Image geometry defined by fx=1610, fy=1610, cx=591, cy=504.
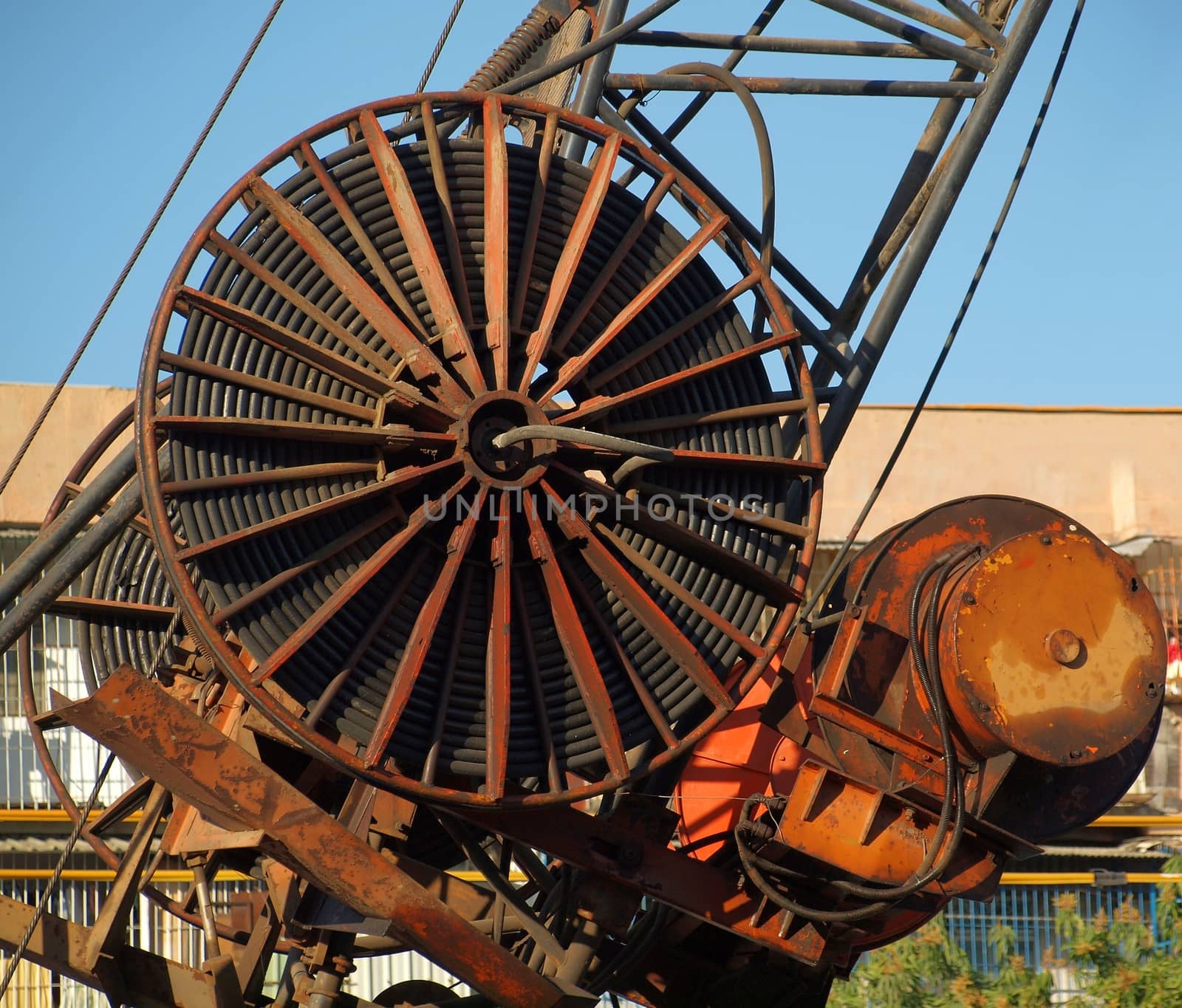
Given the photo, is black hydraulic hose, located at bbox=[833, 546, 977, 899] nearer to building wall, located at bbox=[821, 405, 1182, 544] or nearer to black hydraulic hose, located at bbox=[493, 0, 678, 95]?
black hydraulic hose, located at bbox=[493, 0, 678, 95]

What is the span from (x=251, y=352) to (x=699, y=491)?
6.30 ft

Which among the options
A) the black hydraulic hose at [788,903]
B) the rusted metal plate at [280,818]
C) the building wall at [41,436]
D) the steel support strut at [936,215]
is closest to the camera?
the rusted metal plate at [280,818]

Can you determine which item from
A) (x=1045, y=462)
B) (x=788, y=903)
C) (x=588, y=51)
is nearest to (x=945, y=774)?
(x=788, y=903)

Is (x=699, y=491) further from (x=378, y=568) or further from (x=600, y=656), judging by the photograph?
(x=378, y=568)

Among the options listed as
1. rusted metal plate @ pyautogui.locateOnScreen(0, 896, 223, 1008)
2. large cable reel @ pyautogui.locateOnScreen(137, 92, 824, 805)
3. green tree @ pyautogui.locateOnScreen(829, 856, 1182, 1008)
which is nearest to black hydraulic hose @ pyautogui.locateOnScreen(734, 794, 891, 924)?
large cable reel @ pyautogui.locateOnScreen(137, 92, 824, 805)

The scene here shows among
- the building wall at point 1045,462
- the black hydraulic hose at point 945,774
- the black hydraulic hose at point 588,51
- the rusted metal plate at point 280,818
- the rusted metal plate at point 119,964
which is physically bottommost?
the rusted metal plate at point 119,964

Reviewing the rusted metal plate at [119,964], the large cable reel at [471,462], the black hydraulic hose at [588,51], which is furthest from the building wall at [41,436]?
the large cable reel at [471,462]

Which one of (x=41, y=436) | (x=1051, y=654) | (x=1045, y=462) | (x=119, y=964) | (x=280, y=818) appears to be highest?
(x=1045, y=462)

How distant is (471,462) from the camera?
6145mm

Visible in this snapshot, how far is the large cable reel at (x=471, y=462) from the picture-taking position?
19.6 feet

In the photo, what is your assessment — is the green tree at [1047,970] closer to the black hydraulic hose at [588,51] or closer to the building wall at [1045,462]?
the black hydraulic hose at [588,51]

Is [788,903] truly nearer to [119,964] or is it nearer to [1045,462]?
[119,964]

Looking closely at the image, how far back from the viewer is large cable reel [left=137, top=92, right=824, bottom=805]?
19.6ft

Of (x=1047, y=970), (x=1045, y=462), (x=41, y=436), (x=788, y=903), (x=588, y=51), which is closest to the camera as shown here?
(x=788, y=903)
